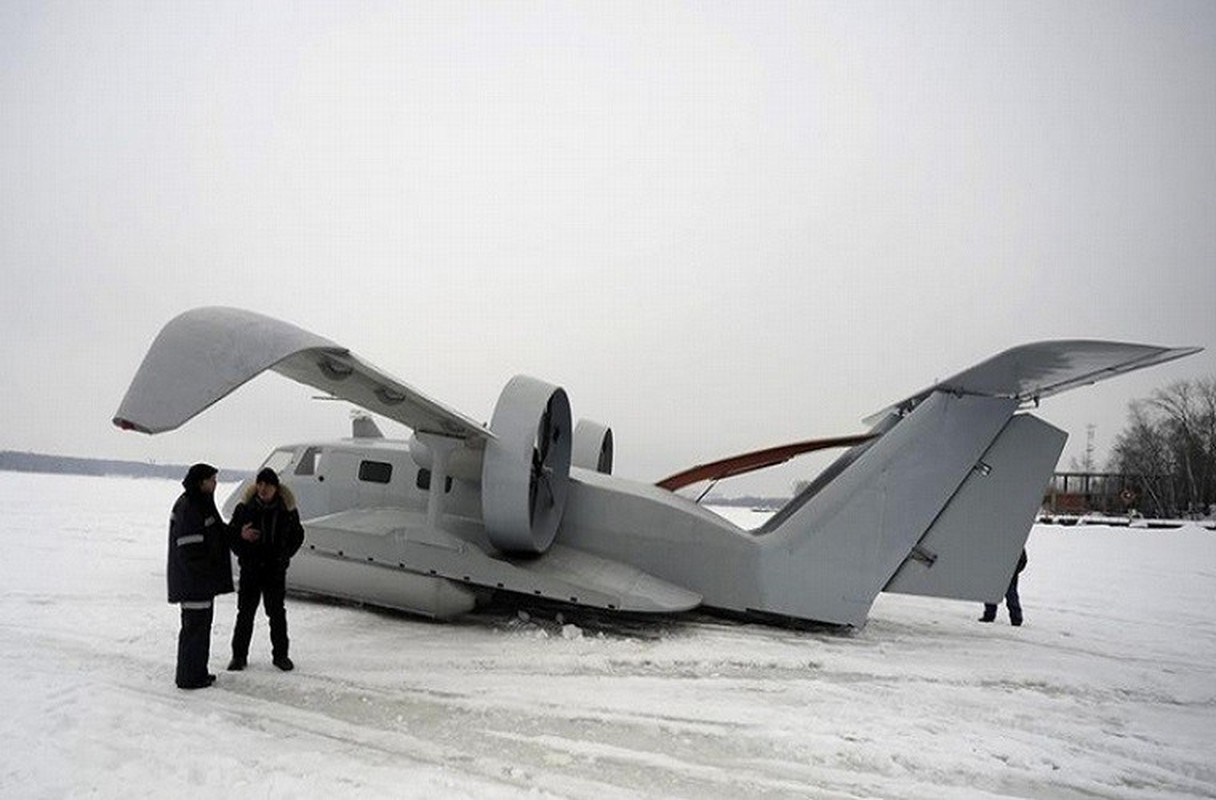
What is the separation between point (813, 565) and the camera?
7.46 metres

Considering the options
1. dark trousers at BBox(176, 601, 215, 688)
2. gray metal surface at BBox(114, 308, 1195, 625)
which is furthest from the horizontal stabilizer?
dark trousers at BBox(176, 601, 215, 688)

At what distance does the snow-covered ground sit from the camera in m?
3.72

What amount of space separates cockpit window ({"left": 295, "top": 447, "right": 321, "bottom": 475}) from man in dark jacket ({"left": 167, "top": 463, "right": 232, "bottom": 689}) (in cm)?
404

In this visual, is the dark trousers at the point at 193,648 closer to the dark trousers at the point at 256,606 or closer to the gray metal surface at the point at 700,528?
the dark trousers at the point at 256,606

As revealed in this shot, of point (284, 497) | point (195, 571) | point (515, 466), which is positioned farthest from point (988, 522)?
point (195, 571)

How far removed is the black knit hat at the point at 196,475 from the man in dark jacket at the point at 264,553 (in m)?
0.34

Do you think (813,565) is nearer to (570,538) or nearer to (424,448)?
(570,538)

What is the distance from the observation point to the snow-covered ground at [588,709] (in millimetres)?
3717

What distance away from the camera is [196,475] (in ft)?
17.0

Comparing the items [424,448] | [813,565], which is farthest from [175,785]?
[813,565]

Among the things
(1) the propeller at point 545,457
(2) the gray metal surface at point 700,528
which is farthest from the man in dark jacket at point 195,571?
(1) the propeller at point 545,457

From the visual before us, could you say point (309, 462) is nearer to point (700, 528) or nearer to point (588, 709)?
point (700, 528)

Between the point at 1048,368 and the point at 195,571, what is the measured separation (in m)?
7.70

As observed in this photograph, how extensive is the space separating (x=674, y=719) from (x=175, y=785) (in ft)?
9.99
